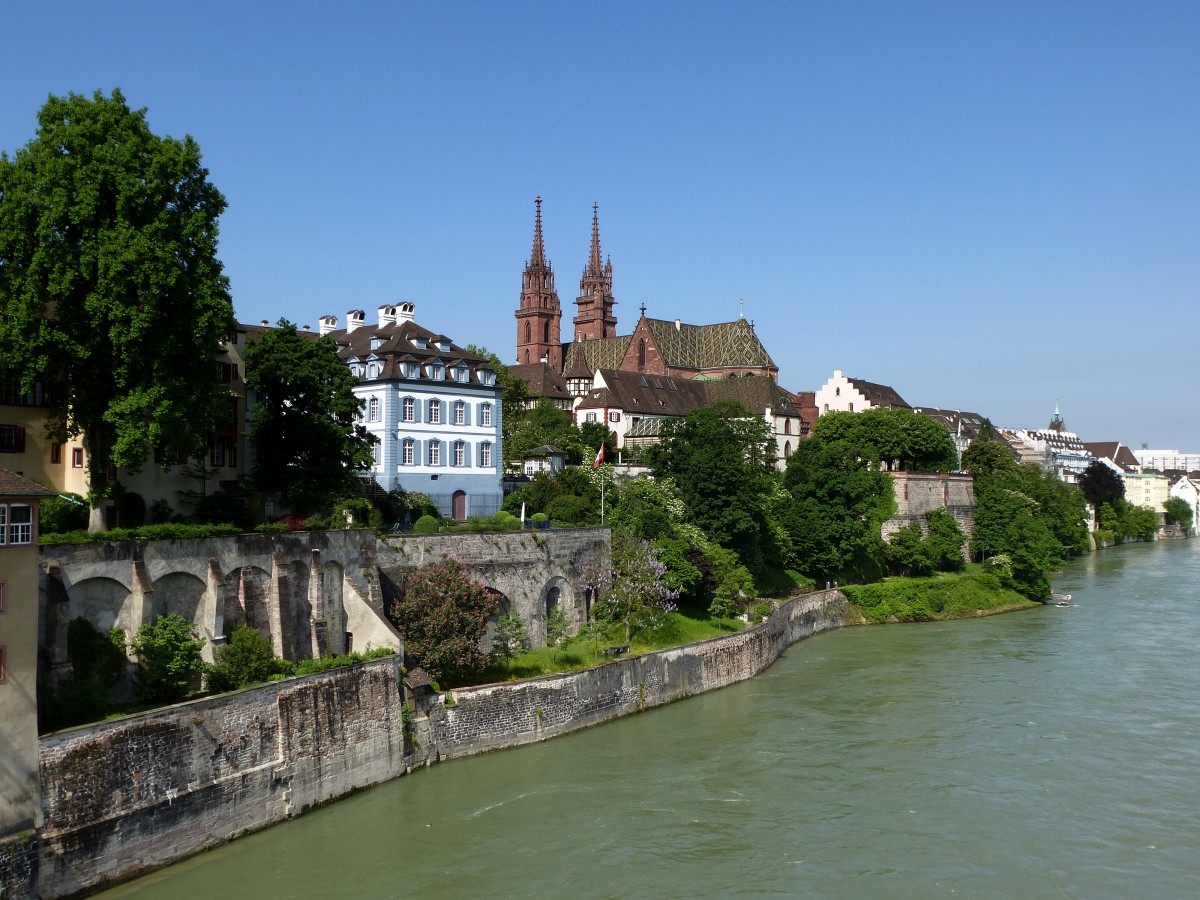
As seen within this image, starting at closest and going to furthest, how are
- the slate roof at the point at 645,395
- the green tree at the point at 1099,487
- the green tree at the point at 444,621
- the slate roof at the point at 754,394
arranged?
the green tree at the point at 444,621, the slate roof at the point at 645,395, the slate roof at the point at 754,394, the green tree at the point at 1099,487

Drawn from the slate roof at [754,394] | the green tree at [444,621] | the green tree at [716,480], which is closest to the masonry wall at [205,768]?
the green tree at [444,621]

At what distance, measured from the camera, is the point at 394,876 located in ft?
76.2

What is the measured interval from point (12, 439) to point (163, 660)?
907cm

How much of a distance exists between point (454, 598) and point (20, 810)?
14315 mm

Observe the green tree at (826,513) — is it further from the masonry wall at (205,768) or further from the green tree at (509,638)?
the masonry wall at (205,768)

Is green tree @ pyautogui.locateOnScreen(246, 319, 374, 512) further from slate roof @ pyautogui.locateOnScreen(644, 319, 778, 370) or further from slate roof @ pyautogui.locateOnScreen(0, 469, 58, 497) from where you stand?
slate roof @ pyautogui.locateOnScreen(644, 319, 778, 370)

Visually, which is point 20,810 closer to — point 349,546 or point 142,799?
point 142,799

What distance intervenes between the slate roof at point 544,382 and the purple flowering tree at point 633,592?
1858 inches

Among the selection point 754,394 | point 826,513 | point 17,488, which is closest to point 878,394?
point 754,394

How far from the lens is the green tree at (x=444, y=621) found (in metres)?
32.0

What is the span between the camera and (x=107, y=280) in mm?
28297

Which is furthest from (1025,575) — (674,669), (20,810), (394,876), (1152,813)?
(20,810)

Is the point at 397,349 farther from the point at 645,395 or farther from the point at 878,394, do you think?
the point at 878,394

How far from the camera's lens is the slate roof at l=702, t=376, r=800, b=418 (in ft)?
307
